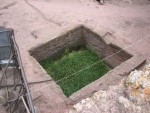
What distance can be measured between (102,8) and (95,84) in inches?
151

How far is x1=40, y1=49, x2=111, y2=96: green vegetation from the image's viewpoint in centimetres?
699

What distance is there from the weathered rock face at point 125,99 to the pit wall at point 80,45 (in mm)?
3671

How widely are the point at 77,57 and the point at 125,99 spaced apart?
477cm

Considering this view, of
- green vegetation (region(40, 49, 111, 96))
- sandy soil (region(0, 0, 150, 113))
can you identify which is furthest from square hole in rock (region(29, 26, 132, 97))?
sandy soil (region(0, 0, 150, 113))

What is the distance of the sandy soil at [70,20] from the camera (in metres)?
7.11

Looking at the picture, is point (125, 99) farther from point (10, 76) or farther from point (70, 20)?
point (70, 20)

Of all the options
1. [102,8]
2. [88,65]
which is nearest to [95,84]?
[88,65]

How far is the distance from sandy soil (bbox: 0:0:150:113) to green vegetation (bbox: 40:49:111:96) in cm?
76

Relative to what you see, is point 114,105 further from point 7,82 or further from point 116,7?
point 116,7

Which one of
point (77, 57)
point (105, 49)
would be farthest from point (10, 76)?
point (105, 49)

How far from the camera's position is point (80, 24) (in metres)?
7.95

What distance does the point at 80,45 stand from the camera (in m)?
8.38

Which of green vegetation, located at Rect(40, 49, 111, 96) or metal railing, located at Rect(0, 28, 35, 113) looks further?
green vegetation, located at Rect(40, 49, 111, 96)

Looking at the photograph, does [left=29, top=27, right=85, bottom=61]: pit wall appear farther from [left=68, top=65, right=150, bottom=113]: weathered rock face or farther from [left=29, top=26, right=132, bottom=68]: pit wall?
[left=68, top=65, right=150, bottom=113]: weathered rock face
